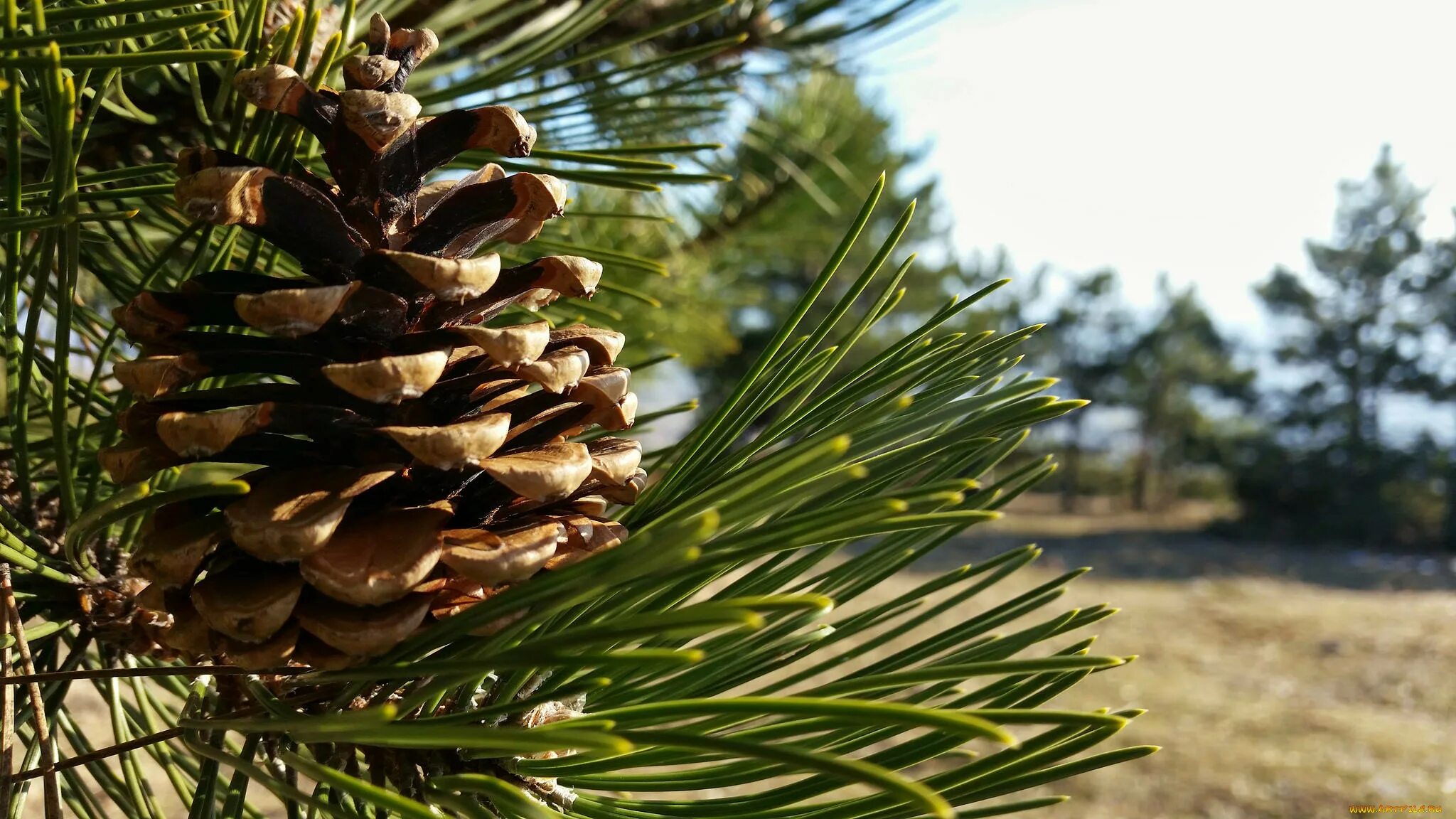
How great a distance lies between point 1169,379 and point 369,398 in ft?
28.4

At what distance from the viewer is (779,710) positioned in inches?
5.2

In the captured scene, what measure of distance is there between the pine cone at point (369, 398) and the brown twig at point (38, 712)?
1.5 inches

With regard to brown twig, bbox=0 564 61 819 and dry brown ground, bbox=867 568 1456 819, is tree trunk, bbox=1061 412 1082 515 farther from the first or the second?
brown twig, bbox=0 564 61 819

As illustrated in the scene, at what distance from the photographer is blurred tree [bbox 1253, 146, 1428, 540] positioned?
20.4ft

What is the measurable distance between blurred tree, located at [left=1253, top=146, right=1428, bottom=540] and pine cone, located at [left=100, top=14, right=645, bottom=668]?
6918 millimetres

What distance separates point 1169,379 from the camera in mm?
7980

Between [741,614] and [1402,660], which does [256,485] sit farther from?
[1402,660]

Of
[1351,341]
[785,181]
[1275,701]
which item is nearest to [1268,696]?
[1275,701]

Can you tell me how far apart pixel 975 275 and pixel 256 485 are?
785 cm

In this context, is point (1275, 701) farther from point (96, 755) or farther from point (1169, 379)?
point (1169, 379)

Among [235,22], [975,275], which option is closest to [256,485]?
[235,22]

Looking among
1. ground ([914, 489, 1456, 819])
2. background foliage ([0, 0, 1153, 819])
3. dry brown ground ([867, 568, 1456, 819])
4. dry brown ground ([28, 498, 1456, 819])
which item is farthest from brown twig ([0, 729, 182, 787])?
dry brown ground ([867, 568, 1456, 819])

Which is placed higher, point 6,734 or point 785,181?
point 785,181

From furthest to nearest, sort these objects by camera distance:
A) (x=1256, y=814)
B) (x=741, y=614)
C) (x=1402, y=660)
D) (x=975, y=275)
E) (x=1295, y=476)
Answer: (x=975, y=275) → (x=1295, y=476) → (x=1402, y=660) → (x=1256, y=814) → (x=741, y=614)
